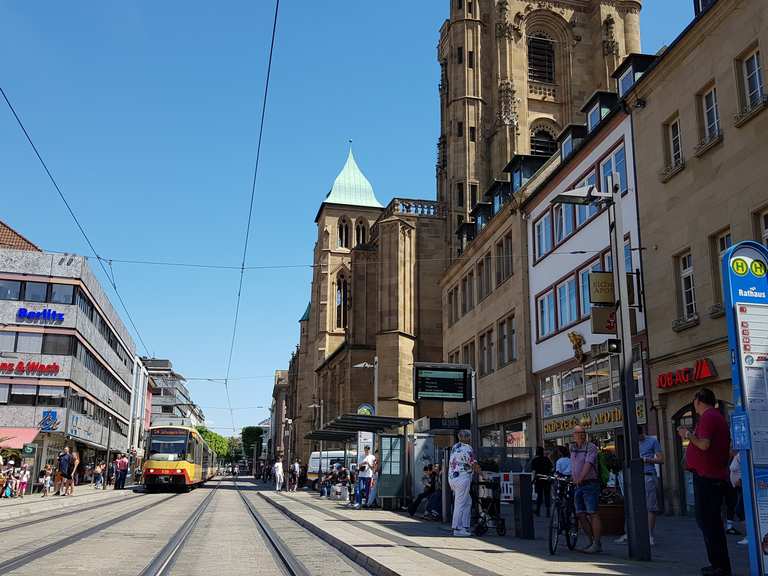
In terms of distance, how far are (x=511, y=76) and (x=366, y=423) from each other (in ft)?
109

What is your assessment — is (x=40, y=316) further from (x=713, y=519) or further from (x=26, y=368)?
(x=713, y=519)

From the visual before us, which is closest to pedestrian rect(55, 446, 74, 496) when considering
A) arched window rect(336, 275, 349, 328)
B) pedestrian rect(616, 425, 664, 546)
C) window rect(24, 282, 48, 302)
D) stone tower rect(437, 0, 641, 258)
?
window rect(24, 282, 48, 302)

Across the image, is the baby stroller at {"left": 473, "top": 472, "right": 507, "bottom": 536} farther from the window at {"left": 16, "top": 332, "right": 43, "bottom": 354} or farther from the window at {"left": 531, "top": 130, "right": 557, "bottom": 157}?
the window at {"left": 531, "top": 130, "right": 557, "bottom": 157}

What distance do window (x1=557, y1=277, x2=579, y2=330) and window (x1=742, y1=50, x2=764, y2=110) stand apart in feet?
30.7

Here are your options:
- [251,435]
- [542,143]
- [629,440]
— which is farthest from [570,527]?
[251,435]

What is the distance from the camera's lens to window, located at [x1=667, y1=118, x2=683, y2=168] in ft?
65.5

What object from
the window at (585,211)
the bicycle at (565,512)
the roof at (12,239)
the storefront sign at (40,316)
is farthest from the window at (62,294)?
the bicycle at (565,512)

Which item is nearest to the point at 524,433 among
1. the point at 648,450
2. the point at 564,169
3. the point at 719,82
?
the point at 564,169

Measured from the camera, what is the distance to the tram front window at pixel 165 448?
128 feet

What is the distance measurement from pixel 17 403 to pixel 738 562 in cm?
4286

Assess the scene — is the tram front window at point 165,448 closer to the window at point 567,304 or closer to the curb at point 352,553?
the window at point 567,304

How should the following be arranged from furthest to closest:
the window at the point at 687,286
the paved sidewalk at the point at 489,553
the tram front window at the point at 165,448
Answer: the tram front window at the point at 165,448 → the window at the point at 687,286 → the paved sidewalk at the point at 489,553

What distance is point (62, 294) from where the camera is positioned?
154 ft

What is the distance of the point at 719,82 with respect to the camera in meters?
18.0
